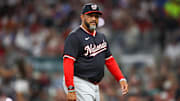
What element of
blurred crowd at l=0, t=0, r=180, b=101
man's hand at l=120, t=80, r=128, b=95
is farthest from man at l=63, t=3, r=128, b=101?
blurred crowd at l=0, t=0, r=180, b=101

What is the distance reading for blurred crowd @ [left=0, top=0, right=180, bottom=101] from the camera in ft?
32.2

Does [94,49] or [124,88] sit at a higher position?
[94,49]

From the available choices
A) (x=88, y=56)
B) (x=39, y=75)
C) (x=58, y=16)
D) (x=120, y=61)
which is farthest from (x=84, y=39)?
(x=58, y=16)

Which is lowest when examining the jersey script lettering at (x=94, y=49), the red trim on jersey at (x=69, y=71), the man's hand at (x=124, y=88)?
the man's hand at (x=124, y=88)

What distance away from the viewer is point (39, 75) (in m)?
11.4

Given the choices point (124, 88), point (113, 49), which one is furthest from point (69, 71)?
point (113, 49)

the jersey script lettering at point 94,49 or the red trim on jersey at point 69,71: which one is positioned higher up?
the jersey script lettering at point 94,49

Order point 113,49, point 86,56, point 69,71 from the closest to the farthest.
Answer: point 69,71 → point 86,56 → point 113,49

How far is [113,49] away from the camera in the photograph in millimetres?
11172

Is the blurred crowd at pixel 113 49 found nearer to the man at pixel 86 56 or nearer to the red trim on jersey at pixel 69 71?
the man at pixel 86 56

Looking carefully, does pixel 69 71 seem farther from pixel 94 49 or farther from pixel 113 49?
pixel 113 49

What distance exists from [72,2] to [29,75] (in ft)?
13.5

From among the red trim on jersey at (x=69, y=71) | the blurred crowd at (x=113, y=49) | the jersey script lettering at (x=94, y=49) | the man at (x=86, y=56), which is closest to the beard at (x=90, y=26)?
the man at (x=86, y=56)

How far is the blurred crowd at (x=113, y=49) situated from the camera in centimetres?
982
